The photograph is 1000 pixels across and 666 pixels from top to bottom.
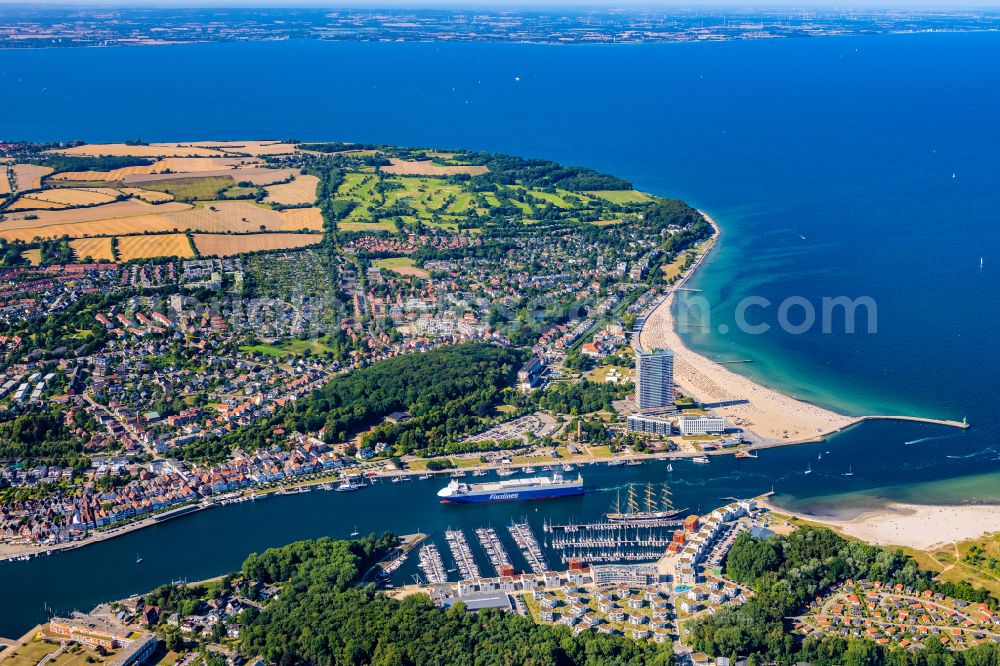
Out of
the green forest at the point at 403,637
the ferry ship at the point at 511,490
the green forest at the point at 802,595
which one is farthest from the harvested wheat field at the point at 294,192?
the green forest at the point at 802,595

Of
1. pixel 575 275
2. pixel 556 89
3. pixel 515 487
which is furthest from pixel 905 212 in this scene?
pixel 556 89

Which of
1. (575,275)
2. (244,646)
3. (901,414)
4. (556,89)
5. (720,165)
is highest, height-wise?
(556,89)

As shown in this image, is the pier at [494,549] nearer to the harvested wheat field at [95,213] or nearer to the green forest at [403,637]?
the green forest at [403,637]

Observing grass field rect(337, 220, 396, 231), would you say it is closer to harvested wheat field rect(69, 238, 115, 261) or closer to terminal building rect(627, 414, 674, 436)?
harvested wheat field rect(69, 238, 115, 261)

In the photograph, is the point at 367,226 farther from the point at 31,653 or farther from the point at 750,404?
the point at 31,653

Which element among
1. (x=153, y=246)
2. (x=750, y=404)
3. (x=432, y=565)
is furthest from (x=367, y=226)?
(x=432, y=565)

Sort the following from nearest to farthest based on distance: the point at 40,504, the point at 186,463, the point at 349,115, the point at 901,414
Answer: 1. the point at 40,504
2. the point at 186,463
3. the point at 901,414
4. the point at 349,115

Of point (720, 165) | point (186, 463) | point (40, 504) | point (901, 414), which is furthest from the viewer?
point (720, 165)

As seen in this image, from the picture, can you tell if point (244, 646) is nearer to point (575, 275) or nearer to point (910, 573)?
point (910, 573)
